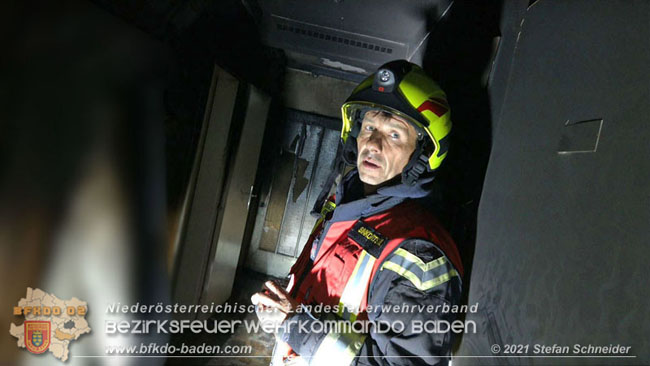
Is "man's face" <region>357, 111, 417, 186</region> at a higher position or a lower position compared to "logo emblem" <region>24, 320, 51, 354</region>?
higher

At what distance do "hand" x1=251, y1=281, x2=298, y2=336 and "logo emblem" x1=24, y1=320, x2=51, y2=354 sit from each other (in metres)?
0.82

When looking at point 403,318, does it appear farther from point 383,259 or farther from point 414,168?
point 414,168

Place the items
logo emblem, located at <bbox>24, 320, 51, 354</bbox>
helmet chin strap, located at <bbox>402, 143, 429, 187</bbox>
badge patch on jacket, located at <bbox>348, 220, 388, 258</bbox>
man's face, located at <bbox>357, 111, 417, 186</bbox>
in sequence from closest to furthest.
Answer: logo emblem, located at <bbox>24, 320, 51, 354</bbox>, badge patch on jacket, located at <bbox>348, 220, 388, 258</bbox>, helmet chin strap, located at <bbox>402, 143, 429, 187</bbox>, man's face, located at <bbox>357, 111, 417, 186</bbox>

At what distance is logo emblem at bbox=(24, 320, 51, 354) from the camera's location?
1.12 metres

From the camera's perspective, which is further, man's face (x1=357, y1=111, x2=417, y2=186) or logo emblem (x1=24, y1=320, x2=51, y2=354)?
man's face (x1=357, y1=111, x2=417, y2=186)

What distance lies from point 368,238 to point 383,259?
12 centimetres

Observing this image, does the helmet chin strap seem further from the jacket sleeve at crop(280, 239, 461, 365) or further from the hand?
the hand

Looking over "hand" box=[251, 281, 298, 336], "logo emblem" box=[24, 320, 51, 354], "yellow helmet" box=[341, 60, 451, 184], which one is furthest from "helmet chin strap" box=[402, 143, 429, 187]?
"logo emblem" box=[24, 320, 51, 354]

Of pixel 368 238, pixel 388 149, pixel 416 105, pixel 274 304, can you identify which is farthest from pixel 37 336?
pixel 416 105

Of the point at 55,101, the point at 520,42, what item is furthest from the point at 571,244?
the point at 55,101

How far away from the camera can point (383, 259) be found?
4.33ft

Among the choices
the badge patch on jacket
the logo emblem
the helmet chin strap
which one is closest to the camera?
the logo emblem

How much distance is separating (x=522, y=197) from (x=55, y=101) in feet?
5.06

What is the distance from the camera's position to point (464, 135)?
5.66ft
